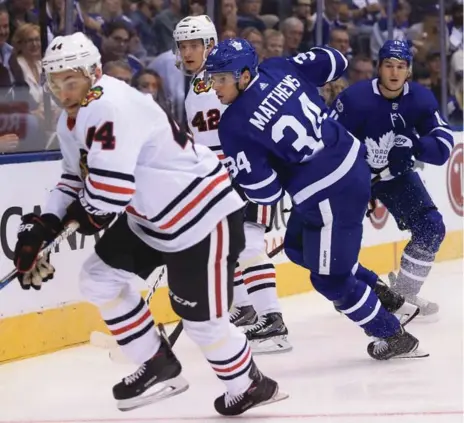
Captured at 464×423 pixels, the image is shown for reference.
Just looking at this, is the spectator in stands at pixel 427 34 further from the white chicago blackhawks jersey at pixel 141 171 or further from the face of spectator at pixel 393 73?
the white chicago blackhawks jersey at pixel 141 171

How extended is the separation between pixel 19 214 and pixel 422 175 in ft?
9.21

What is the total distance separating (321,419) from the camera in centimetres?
352

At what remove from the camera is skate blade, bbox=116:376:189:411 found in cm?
353

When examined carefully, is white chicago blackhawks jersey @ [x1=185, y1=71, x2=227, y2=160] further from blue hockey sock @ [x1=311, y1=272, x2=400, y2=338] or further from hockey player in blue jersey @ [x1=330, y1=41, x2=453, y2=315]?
blue hockey sock @ [x1=311, y1=272, x2=400, y2=338]

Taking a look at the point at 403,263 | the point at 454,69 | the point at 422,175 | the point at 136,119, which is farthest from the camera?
the point at 454,69

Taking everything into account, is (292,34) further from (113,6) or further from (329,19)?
(113,6)

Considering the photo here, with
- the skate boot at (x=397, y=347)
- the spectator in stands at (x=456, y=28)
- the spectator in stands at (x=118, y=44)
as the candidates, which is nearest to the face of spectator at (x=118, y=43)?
the spectator in stands at (x=118, y=44)

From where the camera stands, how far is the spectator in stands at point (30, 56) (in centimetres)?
482

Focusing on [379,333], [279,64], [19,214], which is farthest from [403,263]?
[19,214]

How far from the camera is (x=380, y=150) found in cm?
501

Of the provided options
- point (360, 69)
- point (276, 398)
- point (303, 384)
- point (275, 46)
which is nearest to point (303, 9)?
point (275, 46)

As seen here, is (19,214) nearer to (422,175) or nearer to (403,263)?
(403,263)

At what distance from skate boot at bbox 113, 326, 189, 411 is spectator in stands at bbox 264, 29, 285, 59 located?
2.85 meters

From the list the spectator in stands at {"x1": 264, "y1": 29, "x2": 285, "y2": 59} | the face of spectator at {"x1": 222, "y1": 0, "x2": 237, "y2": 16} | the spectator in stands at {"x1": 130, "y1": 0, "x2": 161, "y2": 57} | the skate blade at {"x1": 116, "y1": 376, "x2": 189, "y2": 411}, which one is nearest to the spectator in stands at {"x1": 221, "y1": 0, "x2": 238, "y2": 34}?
the face of spectator at {"x1": 222, "y1": 0, "x2": 237, "y2": 16}
